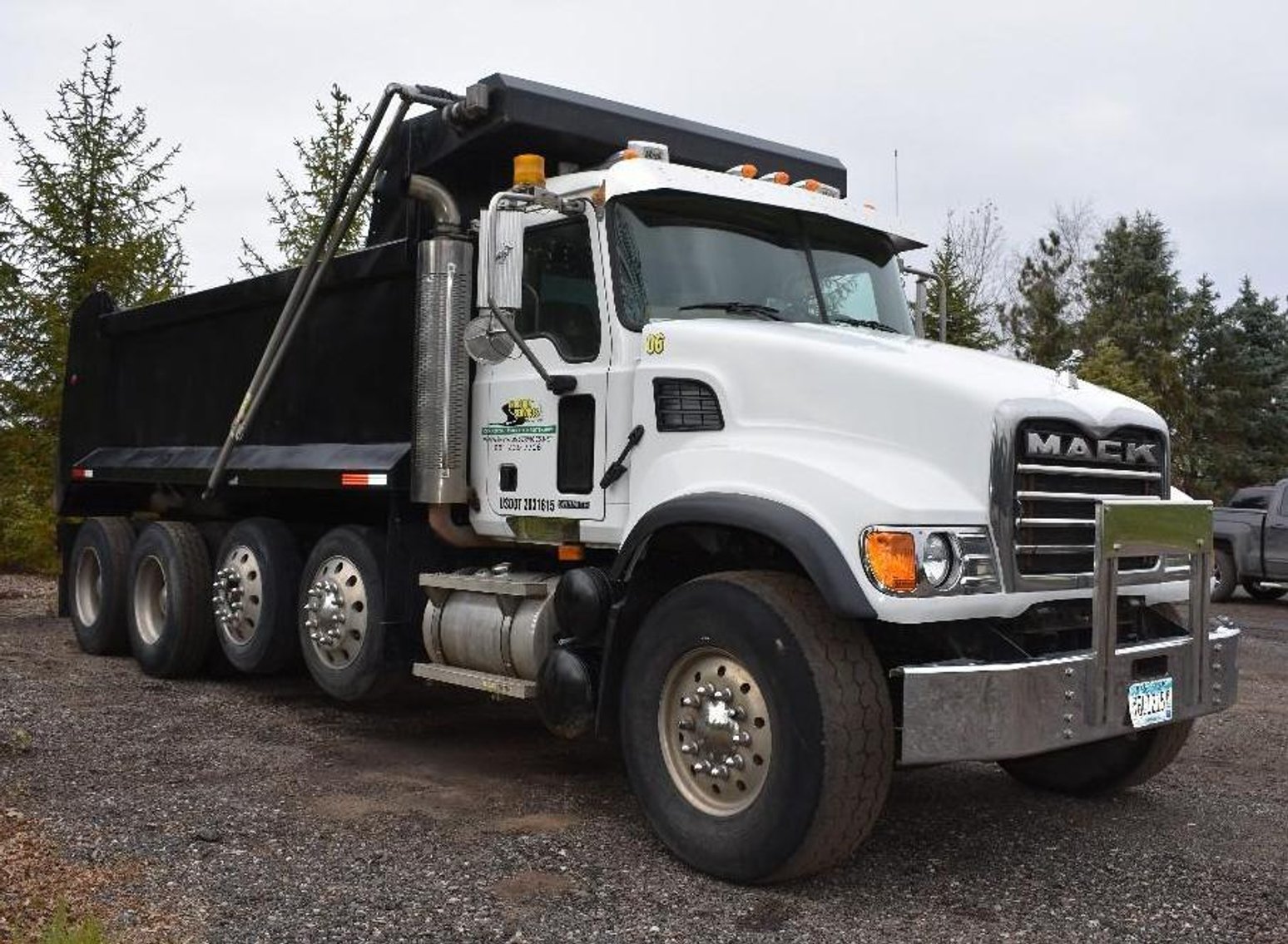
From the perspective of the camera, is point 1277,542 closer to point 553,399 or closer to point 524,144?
point 524,144

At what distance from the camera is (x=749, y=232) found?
20.0ft

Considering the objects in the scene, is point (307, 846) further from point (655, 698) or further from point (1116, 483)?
point (1116, 483)

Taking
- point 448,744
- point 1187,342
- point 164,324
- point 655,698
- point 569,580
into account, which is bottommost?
point 448,744

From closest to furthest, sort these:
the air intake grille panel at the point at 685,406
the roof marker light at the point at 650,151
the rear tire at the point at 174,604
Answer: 1. the air intake grille panel at the point at 685,406
2. the roof marker light at the point at 650,151
3. the rear tire at the point at 174,604

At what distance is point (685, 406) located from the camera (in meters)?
5.51

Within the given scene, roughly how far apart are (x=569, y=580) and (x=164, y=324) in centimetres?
524

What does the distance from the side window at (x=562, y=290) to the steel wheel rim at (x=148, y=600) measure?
4.52m

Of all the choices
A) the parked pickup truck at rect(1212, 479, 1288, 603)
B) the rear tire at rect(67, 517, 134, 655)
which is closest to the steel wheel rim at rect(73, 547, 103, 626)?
the rear tire at rect(67, 517, 134, 655)

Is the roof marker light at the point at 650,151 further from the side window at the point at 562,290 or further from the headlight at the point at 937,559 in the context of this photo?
the headlight at the point at 937,559

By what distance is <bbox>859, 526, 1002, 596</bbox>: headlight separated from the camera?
14.9ft

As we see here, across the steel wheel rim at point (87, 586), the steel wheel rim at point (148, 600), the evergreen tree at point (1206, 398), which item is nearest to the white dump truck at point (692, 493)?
the steel wheel rim at point (148, 600)

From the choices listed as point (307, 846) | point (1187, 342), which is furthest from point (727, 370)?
point (1187, 342)

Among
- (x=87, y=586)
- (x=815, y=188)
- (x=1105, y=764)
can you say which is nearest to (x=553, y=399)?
(x=815, y=188)

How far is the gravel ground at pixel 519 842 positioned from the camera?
14.4 feet
